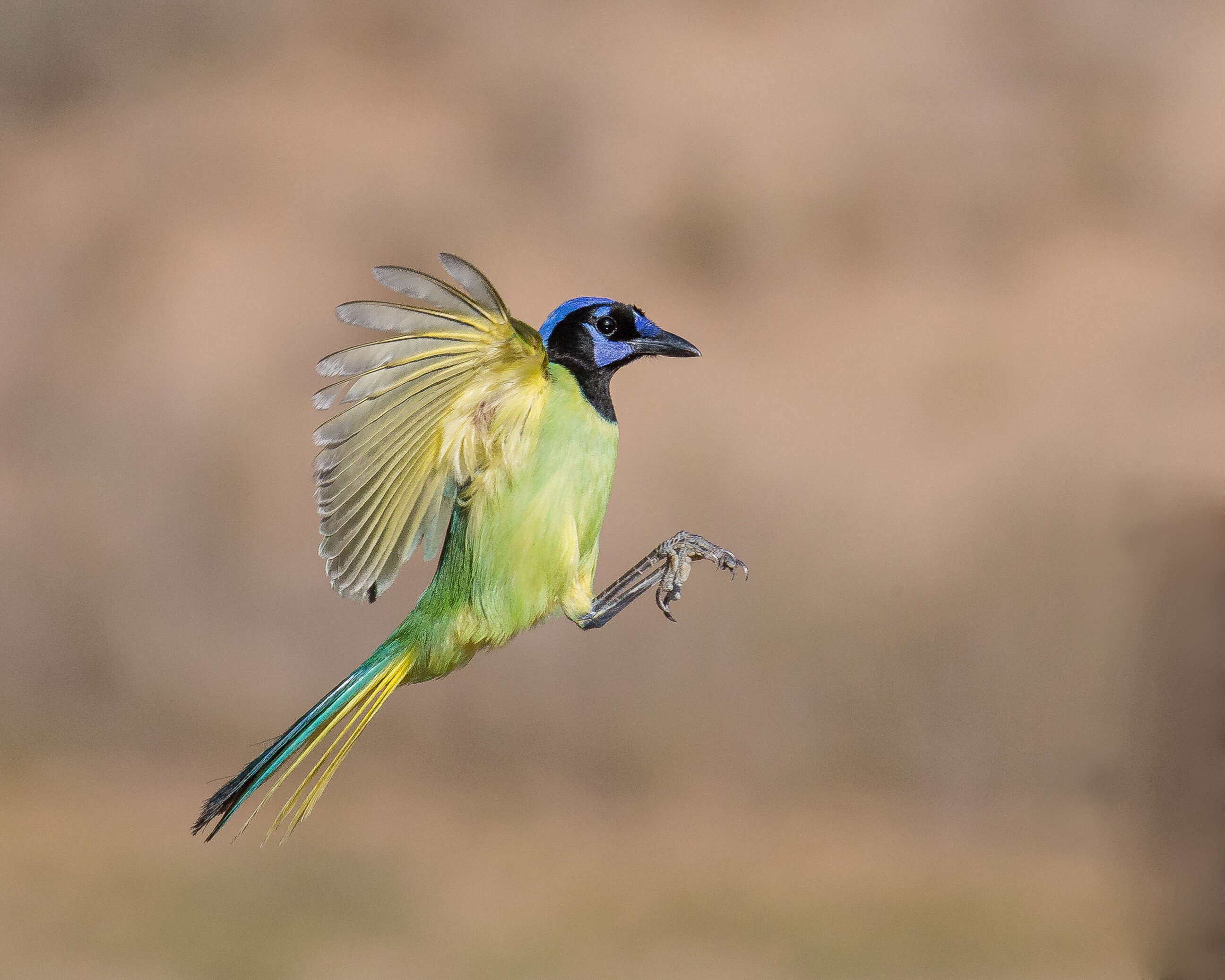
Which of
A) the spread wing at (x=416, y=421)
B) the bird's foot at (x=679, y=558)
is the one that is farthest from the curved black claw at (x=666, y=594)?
the spread wing at (x=416, y=421)

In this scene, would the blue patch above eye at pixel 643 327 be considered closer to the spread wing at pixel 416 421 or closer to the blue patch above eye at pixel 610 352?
the blue patch above eye at pixel 610 352

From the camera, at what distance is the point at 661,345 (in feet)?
3.92

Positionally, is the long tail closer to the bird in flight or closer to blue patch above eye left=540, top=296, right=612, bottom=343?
the bird in flight

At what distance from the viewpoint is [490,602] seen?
1.23 metres

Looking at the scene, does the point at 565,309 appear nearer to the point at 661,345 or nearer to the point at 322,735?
the point at 661,345

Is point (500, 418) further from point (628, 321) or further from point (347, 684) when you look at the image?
point (347, 684)

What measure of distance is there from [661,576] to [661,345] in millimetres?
261

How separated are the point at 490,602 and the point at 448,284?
36cm

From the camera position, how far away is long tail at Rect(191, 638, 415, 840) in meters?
1.13

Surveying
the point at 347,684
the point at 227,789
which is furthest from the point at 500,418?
the point at 227,789

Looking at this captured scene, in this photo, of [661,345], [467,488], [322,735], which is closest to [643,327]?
[661,345]

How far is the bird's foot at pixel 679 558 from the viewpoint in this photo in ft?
4.16

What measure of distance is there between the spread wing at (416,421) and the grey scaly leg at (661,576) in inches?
7.4

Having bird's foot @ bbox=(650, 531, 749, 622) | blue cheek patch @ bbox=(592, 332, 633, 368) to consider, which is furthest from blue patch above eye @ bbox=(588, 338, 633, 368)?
bird's foot @ bbox=(650, 531, 749, 622)
